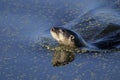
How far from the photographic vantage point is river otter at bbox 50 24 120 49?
19.0ft

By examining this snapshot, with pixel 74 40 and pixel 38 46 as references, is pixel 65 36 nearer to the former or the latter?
pixel 74 40

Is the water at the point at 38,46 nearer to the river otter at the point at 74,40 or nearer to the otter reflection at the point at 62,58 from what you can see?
the otter reflection at the point at 62,58

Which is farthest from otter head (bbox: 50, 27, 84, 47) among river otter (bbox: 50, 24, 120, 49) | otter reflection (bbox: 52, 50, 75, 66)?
otter reflection (bbox: 52, 50, 75, 66)

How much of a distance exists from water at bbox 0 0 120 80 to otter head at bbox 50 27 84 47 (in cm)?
24

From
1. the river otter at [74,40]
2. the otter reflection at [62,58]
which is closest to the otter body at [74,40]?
the river otter at [74,40]

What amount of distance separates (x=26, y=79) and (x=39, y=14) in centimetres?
206

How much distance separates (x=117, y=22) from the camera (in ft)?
21.5

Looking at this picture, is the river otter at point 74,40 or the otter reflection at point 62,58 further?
the river otter at point 74,40

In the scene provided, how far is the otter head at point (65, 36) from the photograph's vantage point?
5.81 m

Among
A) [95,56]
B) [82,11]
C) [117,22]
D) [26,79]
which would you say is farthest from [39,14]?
[26,79]

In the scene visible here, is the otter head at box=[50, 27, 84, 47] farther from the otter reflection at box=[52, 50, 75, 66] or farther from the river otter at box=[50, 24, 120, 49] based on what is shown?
the otter reflection at box=[52, 50, 75, 66]

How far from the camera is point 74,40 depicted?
5.80 meters

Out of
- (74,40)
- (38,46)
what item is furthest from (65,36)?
(38,46)

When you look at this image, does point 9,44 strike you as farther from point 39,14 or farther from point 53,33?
point 39,14
